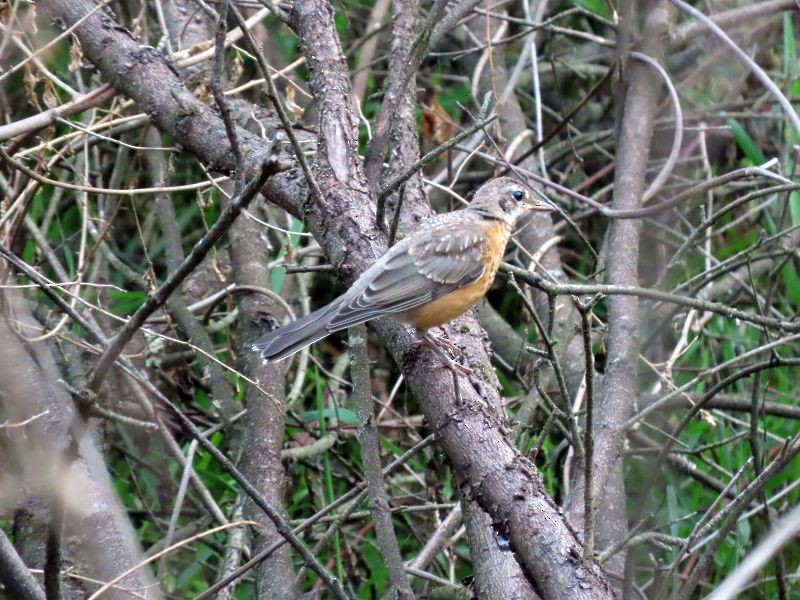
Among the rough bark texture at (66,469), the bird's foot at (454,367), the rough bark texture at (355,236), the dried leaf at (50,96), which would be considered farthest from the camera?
the dried leaf at (50,96)

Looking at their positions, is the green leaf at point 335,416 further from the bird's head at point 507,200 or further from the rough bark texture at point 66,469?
the rough bark texture at point 66,469

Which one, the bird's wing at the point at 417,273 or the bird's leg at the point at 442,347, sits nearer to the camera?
the bird's leg at the point at 442,347

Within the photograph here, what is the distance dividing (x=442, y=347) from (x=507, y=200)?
150 centimetres

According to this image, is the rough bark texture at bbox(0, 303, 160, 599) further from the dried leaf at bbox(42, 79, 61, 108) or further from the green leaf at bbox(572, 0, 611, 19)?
the green leaf at bbox(572, 0, 611, 19)

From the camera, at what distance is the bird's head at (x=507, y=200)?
5.35 m

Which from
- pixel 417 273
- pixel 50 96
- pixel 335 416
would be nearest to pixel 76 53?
pixel 50 96

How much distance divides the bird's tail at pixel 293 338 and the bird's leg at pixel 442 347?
0.47 m

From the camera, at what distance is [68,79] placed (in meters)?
6.61

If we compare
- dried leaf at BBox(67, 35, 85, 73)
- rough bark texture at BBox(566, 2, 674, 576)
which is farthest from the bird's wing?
dried leaf at BBox(67, 35, 85, 73)

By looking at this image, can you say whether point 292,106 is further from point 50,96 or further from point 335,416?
point 335,416

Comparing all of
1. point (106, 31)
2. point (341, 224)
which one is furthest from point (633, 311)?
point (106, 31)

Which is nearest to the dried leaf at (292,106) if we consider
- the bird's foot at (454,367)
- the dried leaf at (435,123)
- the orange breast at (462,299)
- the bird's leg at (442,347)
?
the orange breast at (462,299)

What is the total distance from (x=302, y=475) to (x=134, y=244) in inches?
89.0

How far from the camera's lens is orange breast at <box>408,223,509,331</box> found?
438cm
